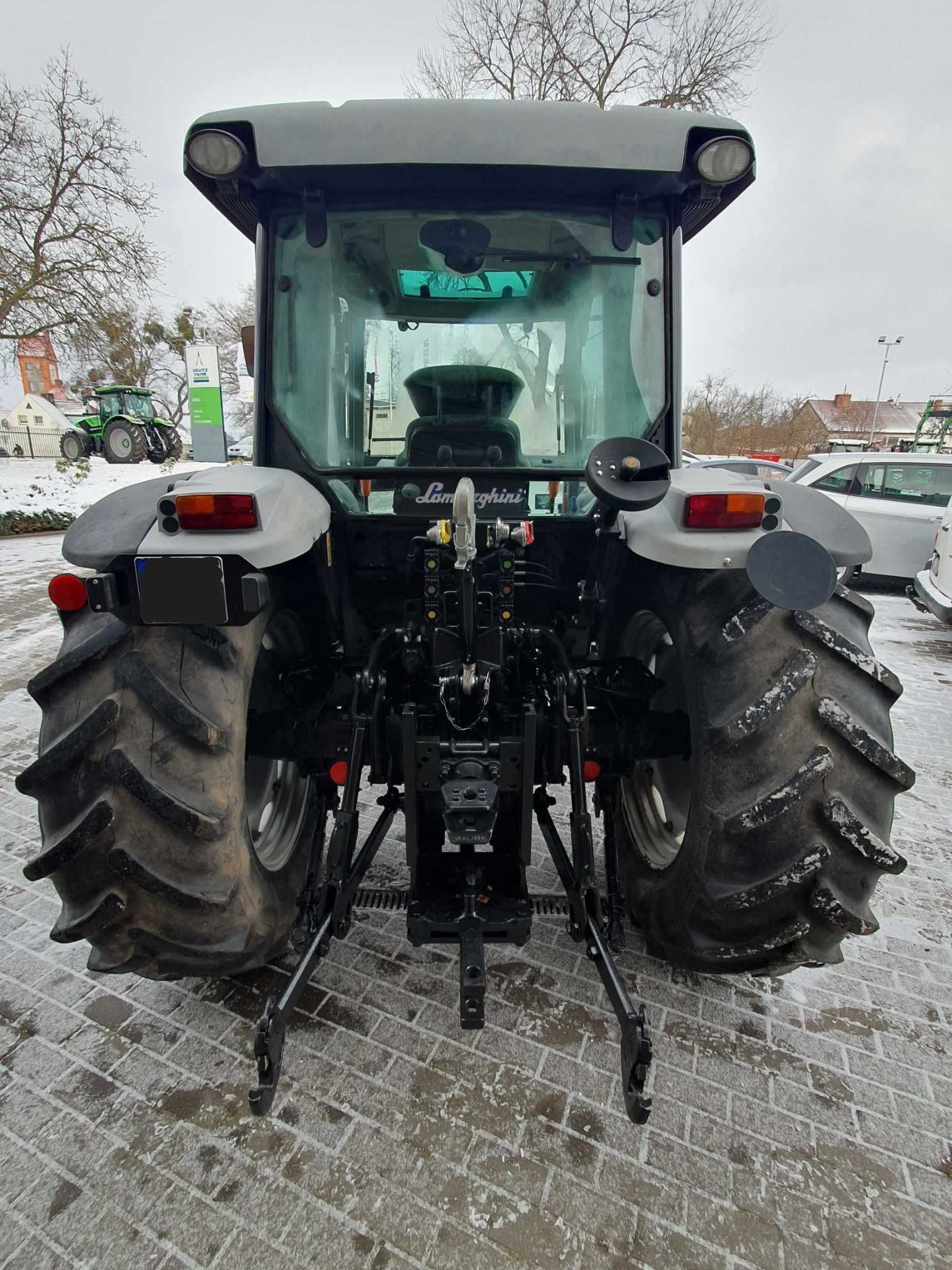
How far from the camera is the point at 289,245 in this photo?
226 cm

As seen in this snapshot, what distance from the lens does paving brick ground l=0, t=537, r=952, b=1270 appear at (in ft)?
5.15

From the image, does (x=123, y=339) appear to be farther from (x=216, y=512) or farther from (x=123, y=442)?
(x=216, y=512)

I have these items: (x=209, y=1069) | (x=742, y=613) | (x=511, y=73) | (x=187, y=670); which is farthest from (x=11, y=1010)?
(x=511, y=73)

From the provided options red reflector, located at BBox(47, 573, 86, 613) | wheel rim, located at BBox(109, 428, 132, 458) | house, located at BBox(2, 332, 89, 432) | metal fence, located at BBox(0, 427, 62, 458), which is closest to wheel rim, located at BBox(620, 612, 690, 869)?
red reflector, located at BBox(47, 573, 86, 613)

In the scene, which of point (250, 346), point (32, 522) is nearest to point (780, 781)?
point (250, 346)

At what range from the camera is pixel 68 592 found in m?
1.72

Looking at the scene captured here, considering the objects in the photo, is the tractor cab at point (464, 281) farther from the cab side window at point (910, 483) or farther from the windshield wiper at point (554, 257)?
the cab side window at point (910, 483)

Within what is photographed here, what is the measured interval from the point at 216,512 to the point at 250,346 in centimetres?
102

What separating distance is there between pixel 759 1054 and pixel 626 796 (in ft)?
3.10

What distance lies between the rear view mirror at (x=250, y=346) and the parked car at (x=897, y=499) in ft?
26.5

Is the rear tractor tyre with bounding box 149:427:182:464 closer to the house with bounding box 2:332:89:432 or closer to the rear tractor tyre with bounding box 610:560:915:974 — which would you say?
the house with bounding box 2:332:89:432

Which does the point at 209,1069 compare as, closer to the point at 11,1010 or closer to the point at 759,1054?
the point at 11,1010

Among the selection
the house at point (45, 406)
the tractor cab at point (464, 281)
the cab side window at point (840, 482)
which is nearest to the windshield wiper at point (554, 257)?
the tractor cab at point (464, 281)

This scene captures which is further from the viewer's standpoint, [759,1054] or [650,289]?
[650,289]
